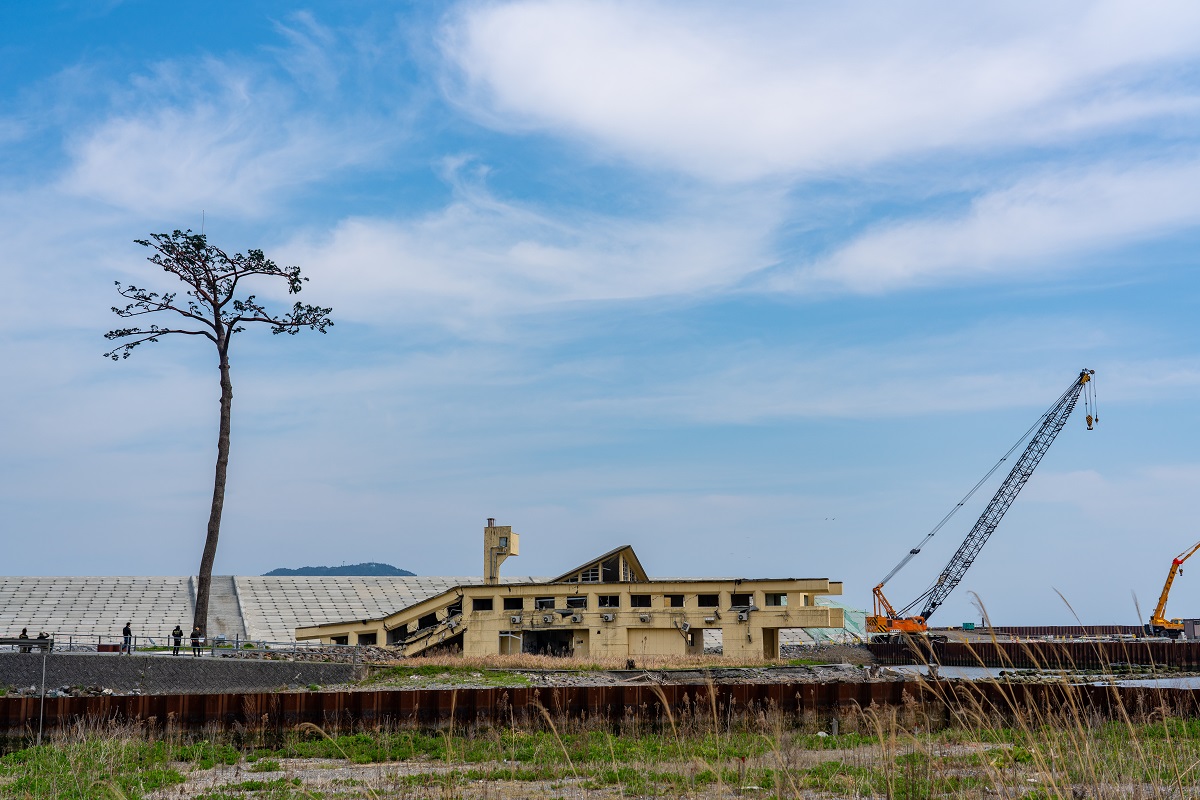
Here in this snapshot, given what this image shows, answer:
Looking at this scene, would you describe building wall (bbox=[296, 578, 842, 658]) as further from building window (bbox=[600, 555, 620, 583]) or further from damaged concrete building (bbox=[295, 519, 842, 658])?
building window (bbox=[600, 555, 620, 583])

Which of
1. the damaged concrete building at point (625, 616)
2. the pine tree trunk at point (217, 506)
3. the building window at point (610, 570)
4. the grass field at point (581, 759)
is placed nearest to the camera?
the grass field at point (581, 759)

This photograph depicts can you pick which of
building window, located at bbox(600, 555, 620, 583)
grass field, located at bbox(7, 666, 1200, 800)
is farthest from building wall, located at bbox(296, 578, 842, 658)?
grass field, located at bbox(7, 666, 1200, 800)

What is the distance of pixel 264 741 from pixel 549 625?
3319 cm

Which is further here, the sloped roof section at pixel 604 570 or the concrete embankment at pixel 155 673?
the sloped roof section at pixel 604 570

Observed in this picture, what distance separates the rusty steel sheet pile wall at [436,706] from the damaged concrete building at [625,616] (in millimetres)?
29915

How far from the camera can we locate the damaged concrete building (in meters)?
52.5

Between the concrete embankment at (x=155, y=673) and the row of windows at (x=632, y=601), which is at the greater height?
the row of windows at (x=632, y=601)

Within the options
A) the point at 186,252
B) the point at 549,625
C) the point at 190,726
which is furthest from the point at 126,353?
the point at 190,726

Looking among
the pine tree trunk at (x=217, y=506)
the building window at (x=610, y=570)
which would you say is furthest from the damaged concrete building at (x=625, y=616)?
the pine tree trunk at (x=217, y=506)

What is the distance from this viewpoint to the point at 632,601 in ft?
176

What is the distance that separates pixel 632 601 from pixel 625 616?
3.05 feet

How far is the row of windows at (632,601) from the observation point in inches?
2104

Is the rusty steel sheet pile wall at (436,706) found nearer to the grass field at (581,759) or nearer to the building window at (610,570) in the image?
the grass field at (581,759)

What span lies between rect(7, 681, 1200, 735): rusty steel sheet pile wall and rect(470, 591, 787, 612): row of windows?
1206 inches
